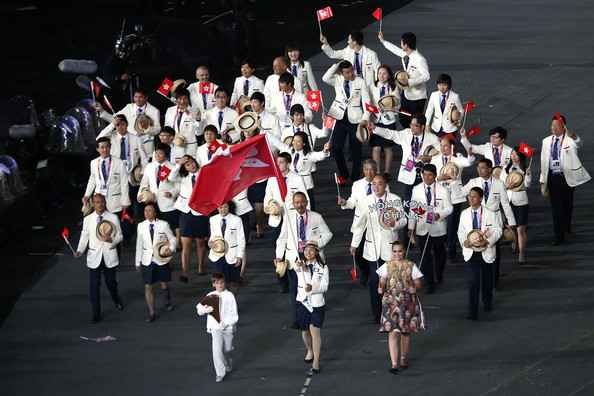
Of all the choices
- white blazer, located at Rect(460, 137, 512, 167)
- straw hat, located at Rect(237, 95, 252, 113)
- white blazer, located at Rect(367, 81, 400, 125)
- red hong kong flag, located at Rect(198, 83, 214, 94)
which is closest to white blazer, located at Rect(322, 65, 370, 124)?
white blazer, located at Rect(367, 81, 400, 125)

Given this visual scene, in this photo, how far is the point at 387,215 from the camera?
517 inches

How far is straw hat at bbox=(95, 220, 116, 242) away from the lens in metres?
13.6

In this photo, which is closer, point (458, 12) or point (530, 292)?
point (530, 292)

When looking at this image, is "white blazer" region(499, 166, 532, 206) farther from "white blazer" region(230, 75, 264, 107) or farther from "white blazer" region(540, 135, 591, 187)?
"white blazer" region(230, 75, 264, 107)

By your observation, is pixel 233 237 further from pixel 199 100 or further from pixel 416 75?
pixel 416 75

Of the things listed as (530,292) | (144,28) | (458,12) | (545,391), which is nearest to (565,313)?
(530,292)

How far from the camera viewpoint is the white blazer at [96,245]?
1365cm

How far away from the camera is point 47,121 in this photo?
729 inches

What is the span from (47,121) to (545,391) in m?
10.4

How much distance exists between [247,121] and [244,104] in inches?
41.1

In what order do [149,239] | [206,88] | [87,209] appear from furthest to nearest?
[206,88], [87,209], [149,239]

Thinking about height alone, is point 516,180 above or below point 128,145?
below

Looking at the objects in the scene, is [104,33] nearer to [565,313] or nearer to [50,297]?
[50,297]

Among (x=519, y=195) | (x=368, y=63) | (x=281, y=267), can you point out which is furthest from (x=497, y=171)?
(x=368, y=63)
